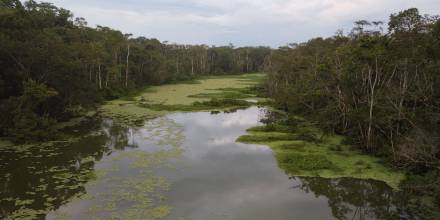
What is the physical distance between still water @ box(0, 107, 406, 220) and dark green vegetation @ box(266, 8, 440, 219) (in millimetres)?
1625

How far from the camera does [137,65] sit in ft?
151

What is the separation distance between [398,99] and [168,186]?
34.5 ft

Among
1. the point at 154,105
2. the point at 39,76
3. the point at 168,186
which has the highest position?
the point at 39,76

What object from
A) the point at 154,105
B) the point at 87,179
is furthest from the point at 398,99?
the point at 154,105

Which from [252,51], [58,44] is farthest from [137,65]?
[252,51]

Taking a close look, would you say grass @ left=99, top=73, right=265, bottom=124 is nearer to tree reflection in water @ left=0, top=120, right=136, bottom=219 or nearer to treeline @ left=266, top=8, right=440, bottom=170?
tree reflection in water @ left=0, top=120, right=136, bottom=219

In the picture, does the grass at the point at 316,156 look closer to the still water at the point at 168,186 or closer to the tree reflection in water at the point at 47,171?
the still water at the point at 168,186

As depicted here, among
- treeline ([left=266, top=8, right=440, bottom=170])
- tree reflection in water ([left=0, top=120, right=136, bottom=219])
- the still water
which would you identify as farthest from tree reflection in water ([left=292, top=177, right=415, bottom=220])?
tree reflection in water ([left=0, top=120, right=136, bottom=219])

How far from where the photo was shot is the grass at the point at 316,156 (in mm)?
14578

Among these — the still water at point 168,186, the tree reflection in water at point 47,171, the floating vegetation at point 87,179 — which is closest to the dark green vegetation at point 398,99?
the still water at point 168,186

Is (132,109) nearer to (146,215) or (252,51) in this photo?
(146,215)

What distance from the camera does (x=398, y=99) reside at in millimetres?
15938

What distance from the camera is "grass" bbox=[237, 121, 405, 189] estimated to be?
1458 centimetres

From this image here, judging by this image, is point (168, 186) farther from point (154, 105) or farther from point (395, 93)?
point (154, 105)
